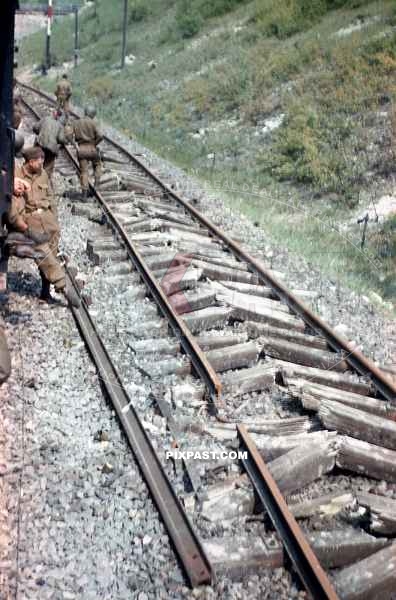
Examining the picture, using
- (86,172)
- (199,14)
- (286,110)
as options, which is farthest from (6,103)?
(199,14)

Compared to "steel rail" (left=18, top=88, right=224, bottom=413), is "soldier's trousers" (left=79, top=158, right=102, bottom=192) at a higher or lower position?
higher

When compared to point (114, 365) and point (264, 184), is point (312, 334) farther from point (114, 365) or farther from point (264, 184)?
point (264, 184)

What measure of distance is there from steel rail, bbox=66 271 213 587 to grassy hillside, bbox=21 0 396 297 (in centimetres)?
497

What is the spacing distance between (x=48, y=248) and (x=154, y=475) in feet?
11.2

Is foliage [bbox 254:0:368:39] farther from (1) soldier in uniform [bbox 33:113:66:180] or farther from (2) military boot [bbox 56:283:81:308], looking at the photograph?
(2) military boot [bbox 56:283:81:308]

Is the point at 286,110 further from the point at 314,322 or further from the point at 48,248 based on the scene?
the point at 48,248

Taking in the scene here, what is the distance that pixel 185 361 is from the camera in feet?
23.0

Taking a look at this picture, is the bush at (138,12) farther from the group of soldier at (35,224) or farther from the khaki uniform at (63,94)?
the group of soldier at (35,224)

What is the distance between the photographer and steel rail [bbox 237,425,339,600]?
420 centimetres

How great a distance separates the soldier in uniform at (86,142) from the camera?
42.1ft

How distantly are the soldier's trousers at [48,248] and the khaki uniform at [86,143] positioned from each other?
212 inches

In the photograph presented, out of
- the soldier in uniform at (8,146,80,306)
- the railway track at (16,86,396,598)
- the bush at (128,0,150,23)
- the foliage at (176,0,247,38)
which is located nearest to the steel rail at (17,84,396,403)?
the railway track at (16,86,396,598)

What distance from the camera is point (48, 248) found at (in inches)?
305

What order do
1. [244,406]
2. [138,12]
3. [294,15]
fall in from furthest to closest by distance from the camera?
[138,12] → [294,15] → [244,406]
